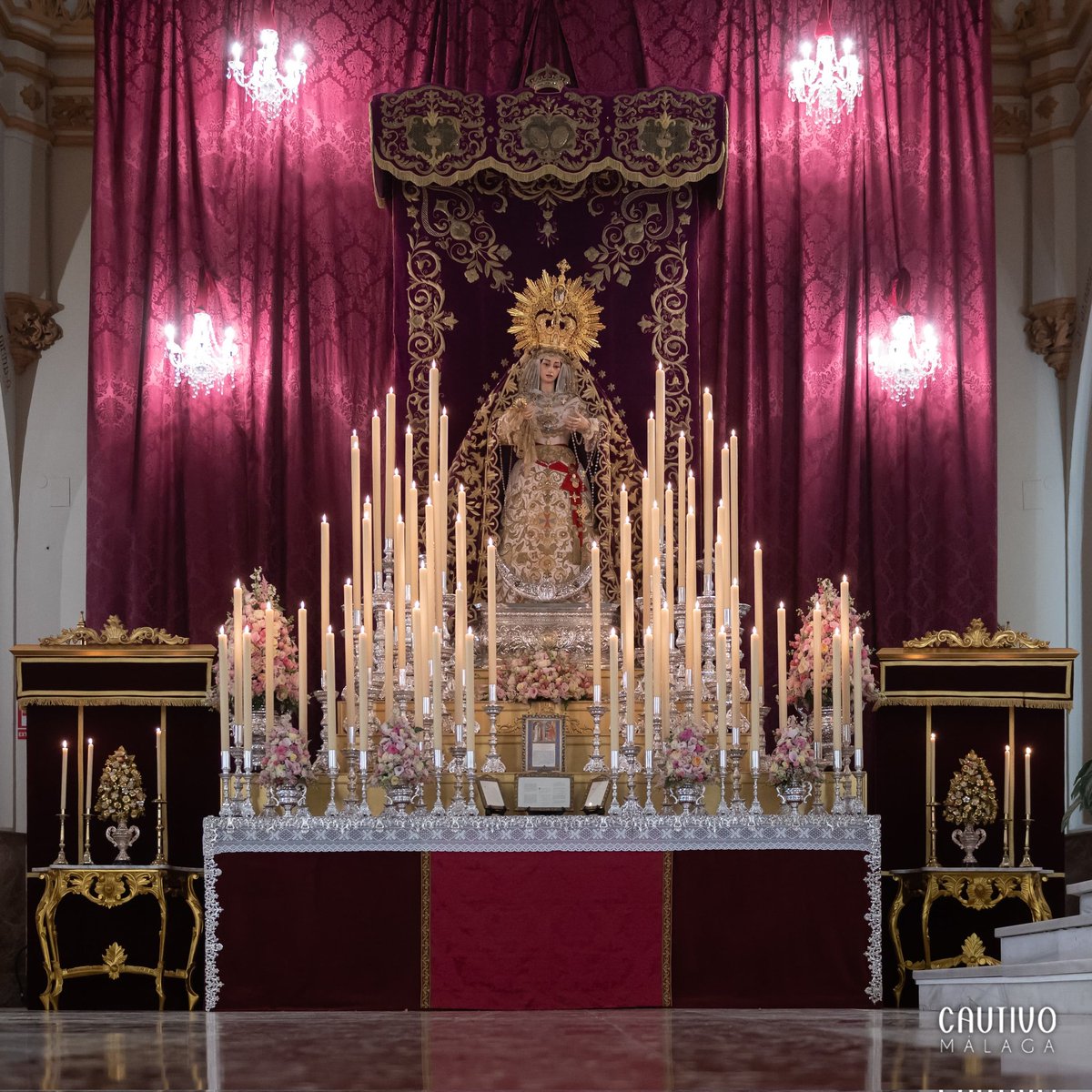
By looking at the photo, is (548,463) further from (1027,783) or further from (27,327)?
(27,327)

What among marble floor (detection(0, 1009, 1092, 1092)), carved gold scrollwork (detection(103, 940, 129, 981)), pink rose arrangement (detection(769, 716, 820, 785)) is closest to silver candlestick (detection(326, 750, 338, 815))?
marble floor (detection(0, 1009, 1092, 1092))

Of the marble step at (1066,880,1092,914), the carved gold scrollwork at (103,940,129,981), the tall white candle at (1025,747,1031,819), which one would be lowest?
the carved gold scrollwork at (103,940,129,981)

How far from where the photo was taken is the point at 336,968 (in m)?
7.24

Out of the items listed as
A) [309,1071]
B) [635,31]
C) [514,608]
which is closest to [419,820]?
[514,608]

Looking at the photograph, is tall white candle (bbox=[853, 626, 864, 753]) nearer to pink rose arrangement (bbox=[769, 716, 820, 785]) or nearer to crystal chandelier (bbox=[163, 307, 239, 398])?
pink rose arrangement (bbox=[769, 716, 820, 785])

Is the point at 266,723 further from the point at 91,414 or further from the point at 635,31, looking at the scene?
the point at 635,31

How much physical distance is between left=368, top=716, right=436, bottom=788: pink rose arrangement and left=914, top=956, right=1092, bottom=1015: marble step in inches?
85.8

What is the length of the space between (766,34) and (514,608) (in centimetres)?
394

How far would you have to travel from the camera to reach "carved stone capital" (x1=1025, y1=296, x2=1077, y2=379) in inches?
416

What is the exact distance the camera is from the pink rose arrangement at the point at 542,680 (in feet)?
29.0

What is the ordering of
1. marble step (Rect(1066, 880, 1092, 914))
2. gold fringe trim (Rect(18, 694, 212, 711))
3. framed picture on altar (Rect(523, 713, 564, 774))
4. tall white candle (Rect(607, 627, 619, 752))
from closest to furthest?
marble step (Rect(1066, 880, 1092, 914))
tall white candle (Rect(607, 627, 619, 752))
framed picture on altar (Rect(523, 713, 564, 774))
gold fringe trim (Rect(18, 694, 212, 711))

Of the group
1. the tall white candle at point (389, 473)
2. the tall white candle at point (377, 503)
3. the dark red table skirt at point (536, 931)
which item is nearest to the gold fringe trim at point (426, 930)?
the dark red table skirt at point (536, 931)

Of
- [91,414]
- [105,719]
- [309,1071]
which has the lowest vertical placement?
[309,1071]

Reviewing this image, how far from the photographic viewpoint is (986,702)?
29.2 feet
